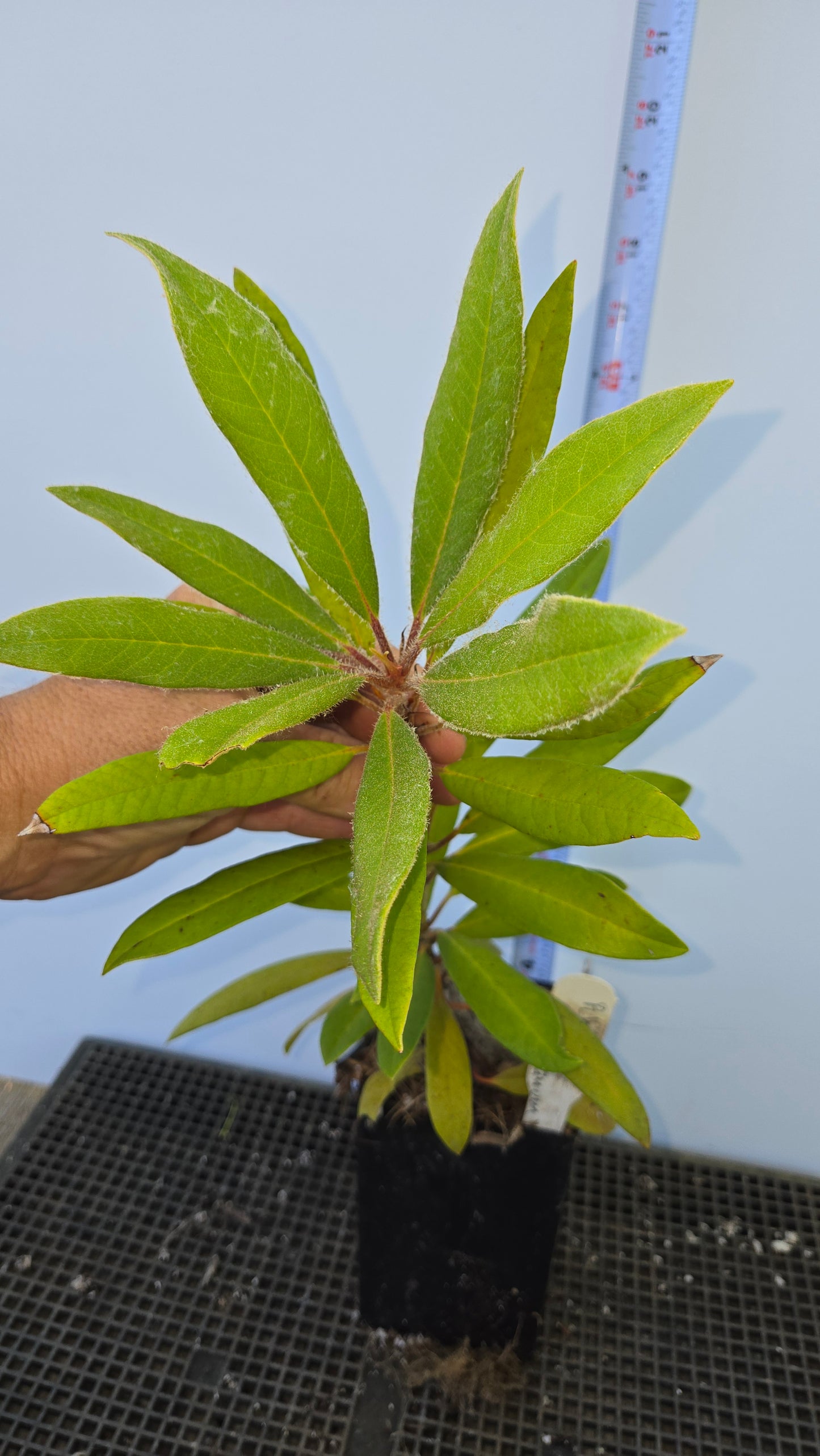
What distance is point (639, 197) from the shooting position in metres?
0.90

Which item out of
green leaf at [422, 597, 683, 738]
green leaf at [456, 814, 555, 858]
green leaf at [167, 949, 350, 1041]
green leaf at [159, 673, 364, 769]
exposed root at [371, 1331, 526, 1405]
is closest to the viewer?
green leaf at [422, 597, 683, 738]

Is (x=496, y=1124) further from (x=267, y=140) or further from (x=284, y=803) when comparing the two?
(x=267, y=140)

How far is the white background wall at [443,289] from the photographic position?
0.89m

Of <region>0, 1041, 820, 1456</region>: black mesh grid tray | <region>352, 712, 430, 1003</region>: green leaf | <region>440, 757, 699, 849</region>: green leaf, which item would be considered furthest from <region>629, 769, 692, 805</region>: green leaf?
<region>0, 1041, 820, 1456</region>: black mesh grid tray

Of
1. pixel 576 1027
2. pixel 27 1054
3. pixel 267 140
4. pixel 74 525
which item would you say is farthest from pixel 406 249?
pixel 27 1054

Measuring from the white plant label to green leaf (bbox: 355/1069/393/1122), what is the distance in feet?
0.47

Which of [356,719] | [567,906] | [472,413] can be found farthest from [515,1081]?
[472,413]

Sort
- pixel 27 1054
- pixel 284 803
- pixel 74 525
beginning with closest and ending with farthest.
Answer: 1. pixel 284 803
2. pixel 74 525
3. pixel 27 1054

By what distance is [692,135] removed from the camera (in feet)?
2.90

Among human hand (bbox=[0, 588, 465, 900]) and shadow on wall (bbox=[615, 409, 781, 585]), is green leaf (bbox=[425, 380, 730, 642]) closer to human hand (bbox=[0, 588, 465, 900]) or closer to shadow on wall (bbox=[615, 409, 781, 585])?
human hand (bbox=[0, 588, 465, 900])

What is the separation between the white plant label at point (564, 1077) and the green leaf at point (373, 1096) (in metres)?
0.14

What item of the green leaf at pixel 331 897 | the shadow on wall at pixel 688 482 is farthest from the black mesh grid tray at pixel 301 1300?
the shadow on wall at pixel 688 482

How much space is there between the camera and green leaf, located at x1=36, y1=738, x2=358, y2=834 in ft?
2.00

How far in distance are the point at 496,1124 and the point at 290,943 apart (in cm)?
51
